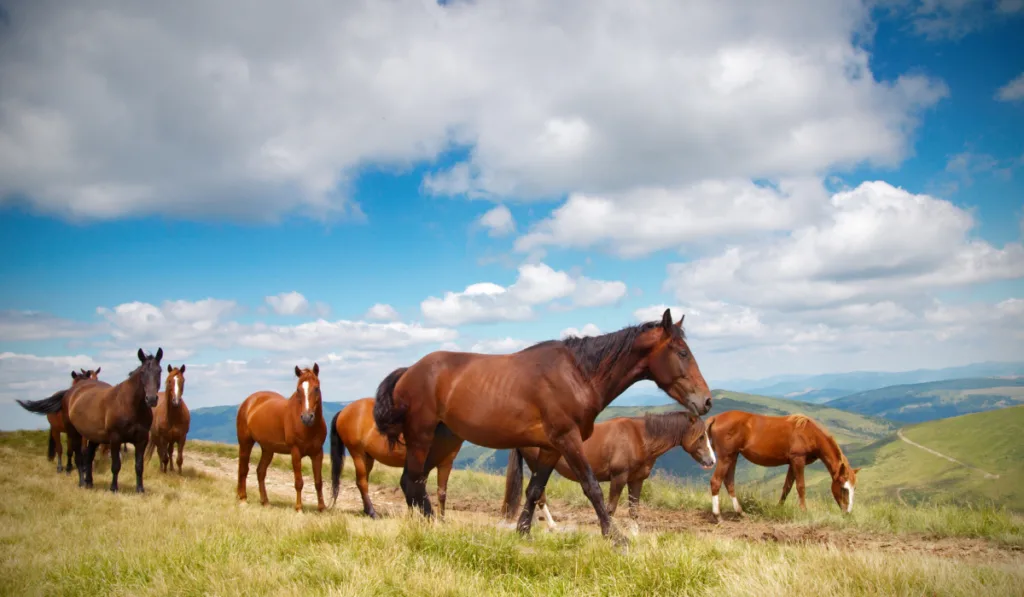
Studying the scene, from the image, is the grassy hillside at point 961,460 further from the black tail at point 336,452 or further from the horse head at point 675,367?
the black tail at point 336,452

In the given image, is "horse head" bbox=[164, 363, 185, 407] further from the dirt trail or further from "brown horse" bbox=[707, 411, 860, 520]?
"brown horse" bbox=[707, 411, 860, 520]

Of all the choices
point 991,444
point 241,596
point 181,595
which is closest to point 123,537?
point 181,595

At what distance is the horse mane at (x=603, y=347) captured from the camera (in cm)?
695

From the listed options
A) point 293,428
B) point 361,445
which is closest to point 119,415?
point 293,428

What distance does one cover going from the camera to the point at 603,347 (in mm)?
7035

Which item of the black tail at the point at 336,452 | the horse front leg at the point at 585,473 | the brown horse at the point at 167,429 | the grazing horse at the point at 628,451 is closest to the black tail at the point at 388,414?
the horse front leg at the point at 585,473

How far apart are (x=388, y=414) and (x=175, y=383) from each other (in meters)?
9.84

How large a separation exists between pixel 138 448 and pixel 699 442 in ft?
40.7

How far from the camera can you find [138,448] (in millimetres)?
12508

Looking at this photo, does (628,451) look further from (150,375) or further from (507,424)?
(150,375)

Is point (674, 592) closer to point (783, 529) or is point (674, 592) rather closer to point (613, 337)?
point (613, 337)

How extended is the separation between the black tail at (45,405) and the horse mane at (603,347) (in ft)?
54.3

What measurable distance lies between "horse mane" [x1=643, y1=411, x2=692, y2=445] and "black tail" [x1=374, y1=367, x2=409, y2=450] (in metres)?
5.76

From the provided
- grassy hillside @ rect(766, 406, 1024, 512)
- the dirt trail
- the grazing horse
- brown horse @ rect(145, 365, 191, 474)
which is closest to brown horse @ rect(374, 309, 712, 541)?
the dirt trail
